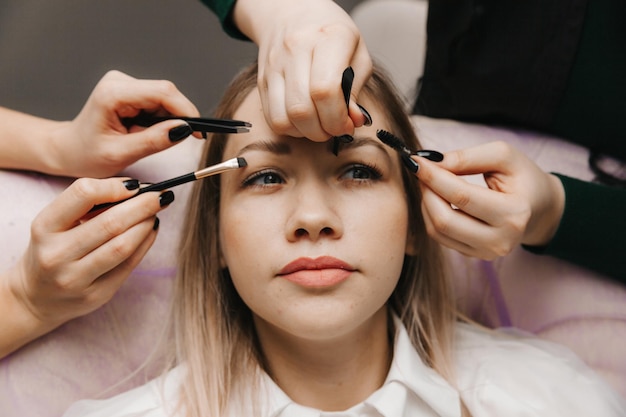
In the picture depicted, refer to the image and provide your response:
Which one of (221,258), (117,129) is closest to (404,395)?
(221,258)

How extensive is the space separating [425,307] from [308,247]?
0.33 meters

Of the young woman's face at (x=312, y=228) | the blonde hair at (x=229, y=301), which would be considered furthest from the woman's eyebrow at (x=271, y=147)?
the blonde hair at (x=229, y=301)

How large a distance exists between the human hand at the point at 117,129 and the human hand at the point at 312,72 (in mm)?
149

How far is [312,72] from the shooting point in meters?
0.72

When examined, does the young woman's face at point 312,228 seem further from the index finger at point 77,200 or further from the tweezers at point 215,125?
the index finger at point 77,200

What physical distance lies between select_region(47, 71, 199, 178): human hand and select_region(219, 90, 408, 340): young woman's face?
0.10 m

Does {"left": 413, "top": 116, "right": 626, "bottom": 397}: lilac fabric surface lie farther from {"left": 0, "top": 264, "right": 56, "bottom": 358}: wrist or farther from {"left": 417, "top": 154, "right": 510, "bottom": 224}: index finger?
{"left": 0, "top": 264, "right": 56, "bottom": 358}: wrist

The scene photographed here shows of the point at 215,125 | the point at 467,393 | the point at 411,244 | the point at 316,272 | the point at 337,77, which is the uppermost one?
the point at 337,77

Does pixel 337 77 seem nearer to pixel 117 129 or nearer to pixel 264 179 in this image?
pixel 264 179

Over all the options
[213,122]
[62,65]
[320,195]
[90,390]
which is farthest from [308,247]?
[62,65]

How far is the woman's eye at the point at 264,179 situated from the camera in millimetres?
863

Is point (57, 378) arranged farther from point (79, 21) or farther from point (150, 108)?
point (79, 21)

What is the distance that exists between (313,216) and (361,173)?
12 cm

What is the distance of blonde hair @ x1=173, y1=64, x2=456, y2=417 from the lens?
0.94 m
